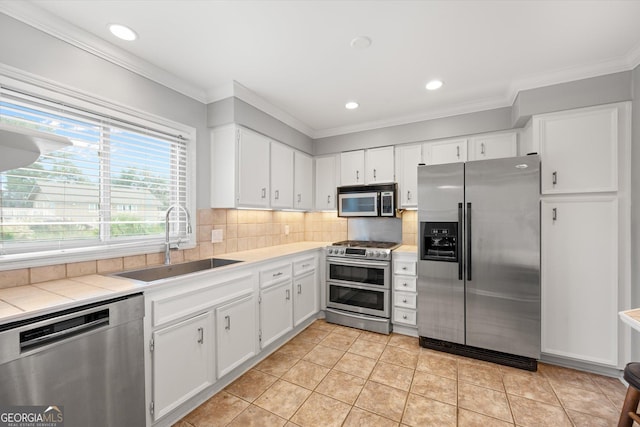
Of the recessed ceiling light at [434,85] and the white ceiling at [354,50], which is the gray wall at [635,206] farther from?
the recessed ceiling light at [434,85]

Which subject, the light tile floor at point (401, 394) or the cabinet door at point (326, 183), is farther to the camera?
the cabinet door at point (326, 183)

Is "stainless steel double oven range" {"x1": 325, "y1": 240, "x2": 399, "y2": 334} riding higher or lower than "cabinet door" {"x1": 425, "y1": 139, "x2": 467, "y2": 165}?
lower

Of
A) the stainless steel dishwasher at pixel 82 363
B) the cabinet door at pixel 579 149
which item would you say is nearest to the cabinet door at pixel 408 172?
the cabinet door at pixel 579 149

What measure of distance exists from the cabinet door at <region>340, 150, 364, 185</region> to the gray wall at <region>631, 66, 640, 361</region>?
2.47 meters

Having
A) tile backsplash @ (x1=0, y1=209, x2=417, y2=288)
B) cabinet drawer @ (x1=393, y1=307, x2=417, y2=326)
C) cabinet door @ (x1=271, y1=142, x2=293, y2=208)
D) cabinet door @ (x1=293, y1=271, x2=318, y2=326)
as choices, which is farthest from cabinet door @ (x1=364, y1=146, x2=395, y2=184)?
cabinet drawer @ (x1=393, y1=307, x2=417, y2=326)

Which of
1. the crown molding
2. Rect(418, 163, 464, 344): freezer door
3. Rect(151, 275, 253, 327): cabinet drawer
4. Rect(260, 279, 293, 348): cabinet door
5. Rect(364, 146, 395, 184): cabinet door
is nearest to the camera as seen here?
the crown molding

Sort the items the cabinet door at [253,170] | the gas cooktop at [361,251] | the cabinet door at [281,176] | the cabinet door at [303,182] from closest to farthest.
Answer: the cabinet door at [253,170] → the gas cooktop at [361,251] → the cabinet door at [281,176] → the cabinet door at [303,182]

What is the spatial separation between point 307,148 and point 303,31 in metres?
2.11

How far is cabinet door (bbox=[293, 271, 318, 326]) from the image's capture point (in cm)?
299

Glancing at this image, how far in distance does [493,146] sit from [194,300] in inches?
→ 130

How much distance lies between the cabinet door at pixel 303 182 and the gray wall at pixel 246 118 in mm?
340

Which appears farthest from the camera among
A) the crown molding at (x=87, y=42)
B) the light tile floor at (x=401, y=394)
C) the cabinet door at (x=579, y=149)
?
the cabinet door at (x=579, y=149)

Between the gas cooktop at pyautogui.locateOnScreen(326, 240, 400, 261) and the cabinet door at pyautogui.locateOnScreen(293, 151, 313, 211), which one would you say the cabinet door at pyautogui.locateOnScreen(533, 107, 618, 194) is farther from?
the cabinet door at pyautogui.locateOnScreen(293, 151, 313, 211)

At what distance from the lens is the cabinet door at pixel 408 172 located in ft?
11.0
